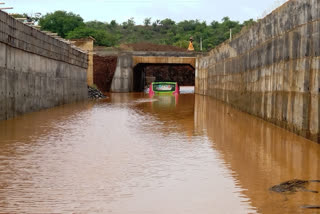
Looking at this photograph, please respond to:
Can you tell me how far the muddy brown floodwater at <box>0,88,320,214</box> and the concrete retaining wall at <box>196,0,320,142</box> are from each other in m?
0.78

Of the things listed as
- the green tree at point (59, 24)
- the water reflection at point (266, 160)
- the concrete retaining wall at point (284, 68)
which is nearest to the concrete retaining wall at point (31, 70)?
the water reflection at point (266, 160)

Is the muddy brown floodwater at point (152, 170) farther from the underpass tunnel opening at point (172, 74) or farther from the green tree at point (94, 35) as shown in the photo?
the green tree at point (94, 35)

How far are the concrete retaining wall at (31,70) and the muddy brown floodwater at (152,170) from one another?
331 centimetres

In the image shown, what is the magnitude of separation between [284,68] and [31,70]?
1103 cm

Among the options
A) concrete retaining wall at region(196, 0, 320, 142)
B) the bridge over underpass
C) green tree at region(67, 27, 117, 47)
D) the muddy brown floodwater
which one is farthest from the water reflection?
green tree at region(67, 27, 117, 47)

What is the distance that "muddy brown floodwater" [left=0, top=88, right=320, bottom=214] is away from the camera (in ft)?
20.1

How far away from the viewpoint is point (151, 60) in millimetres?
55812

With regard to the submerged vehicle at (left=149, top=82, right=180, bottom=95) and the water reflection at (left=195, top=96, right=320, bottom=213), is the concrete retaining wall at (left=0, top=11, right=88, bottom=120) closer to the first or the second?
the water reflection at (left=195, top=96, right=320, bottom=213)

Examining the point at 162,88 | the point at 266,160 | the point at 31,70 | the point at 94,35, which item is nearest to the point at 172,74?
the point at 94,35

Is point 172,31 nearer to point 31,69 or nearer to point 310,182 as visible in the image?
point 31,69

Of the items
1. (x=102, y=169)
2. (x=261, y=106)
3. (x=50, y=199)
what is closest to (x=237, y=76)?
(x=261, y=106)

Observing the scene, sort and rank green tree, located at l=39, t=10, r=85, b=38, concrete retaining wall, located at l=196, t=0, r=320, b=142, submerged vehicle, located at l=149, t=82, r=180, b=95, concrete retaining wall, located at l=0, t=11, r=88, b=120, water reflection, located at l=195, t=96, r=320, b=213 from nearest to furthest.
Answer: water reflection, located at l=195, t=96, r=320, b=213 < concrete retaining wall, located at l=196, t=0, r=320, b=142 < concrete retaining wall, located at l=0, t=11, r=88, b=120 < submerged vehicle, located at l=149, t=82, r=180, b=95 < green tree, located at l=39, t=10, r=85, b=38

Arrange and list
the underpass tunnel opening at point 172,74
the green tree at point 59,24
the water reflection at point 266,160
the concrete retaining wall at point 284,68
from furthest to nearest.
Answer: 1. the green tree at point 59,24
2. the underpass tunnel opening at point 172,74
3. the concrete retaining wall at point 284,68
4. the water reflection at point 266,160

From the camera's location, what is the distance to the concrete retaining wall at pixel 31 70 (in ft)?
56.0
